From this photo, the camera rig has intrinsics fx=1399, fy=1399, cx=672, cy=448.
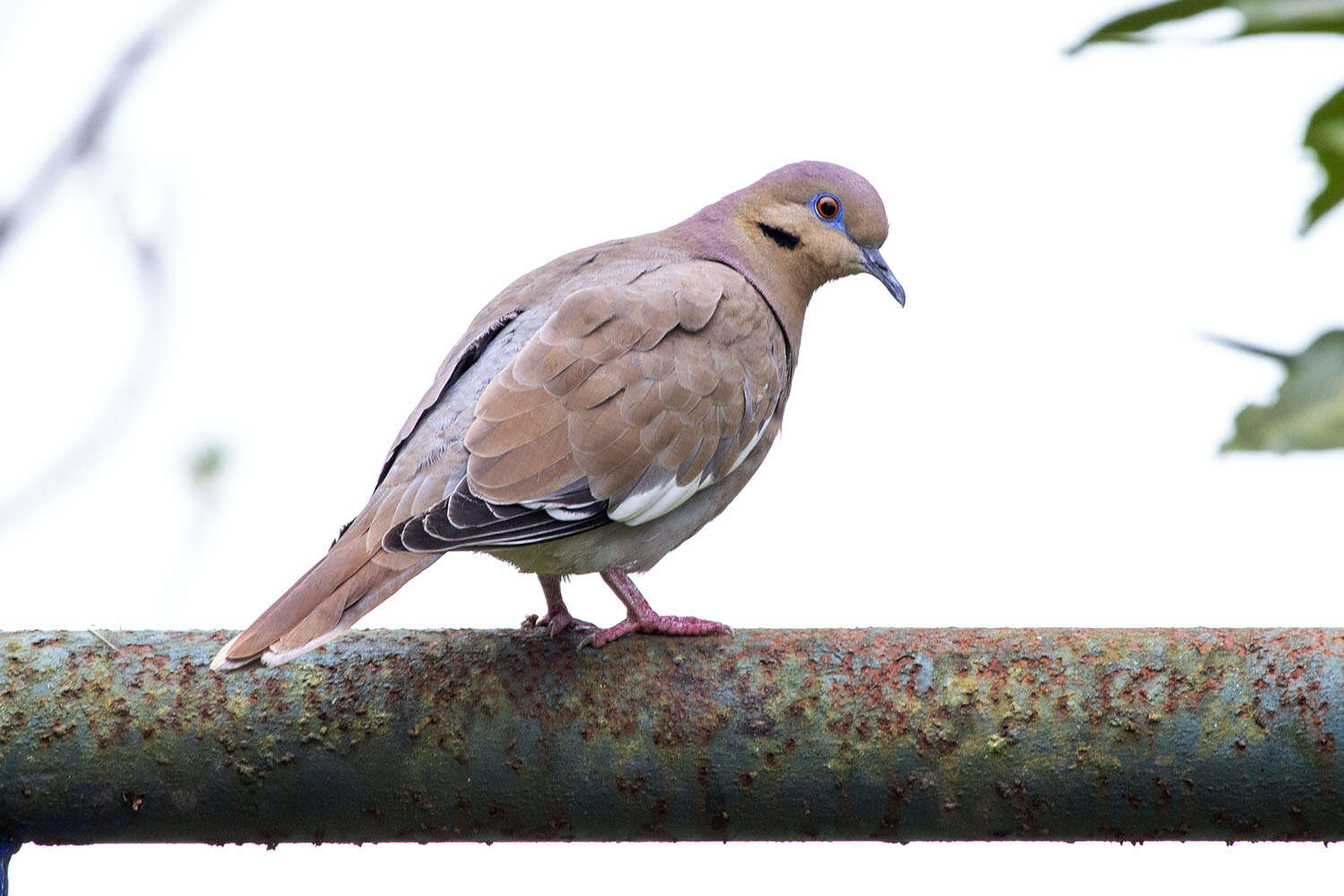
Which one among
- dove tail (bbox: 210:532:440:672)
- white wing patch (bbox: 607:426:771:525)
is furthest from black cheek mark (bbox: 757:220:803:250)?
dove tail (bbox: 210:532:440:672)

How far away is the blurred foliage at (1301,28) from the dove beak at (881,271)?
2564 millimetres

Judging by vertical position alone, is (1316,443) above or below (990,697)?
above

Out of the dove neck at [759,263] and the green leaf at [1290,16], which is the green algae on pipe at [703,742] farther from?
the dove neck at [759,263]

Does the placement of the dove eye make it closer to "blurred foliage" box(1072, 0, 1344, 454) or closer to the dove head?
the dove head

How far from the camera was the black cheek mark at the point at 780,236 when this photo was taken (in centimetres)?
367

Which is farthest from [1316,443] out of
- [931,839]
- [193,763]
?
[193,763]

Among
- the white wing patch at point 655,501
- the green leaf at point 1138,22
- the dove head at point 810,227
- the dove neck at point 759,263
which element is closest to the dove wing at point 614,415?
the white wing patch at point 655,501

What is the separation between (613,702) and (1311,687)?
958 millimetres

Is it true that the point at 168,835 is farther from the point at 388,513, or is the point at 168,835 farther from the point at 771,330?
the point at 771,330

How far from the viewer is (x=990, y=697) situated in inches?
76.5

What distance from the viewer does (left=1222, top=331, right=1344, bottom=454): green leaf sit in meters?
0.90

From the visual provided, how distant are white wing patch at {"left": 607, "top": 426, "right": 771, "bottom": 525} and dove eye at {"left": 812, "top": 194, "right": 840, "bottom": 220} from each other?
1112 mm

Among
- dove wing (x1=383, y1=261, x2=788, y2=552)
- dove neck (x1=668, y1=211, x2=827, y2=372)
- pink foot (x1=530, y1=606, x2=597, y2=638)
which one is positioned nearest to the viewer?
dove wing (x1=383, y1=261, x2=788, y2=552)

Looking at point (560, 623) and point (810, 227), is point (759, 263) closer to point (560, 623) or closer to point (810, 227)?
point (810, 227)
